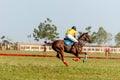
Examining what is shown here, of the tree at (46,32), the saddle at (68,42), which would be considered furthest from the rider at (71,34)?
the tree at (46,32)

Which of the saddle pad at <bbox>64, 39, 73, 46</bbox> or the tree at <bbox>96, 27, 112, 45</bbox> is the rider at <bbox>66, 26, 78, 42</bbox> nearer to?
the saddle pad at <bbox>64, 39, 73, 46</bbox>

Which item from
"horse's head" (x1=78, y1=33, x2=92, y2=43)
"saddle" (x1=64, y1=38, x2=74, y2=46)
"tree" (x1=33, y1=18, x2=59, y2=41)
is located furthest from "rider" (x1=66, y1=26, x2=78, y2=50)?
"tree" (x1=33, y1=18, x2=59, y2=41)

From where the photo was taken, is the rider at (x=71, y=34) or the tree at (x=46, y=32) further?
the tree at (x=46, y=32)

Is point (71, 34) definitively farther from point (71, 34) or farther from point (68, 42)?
Result: point (68, 42)

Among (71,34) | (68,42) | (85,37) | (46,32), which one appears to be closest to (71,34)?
(71,34)

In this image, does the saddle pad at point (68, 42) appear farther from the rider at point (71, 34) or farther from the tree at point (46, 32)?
the tree at point (46, 32)

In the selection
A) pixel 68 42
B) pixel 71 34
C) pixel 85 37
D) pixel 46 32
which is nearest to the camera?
pixel 71 34

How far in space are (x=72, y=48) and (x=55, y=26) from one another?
83060 mm

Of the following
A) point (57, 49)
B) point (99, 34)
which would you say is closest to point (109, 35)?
point (99, 34)

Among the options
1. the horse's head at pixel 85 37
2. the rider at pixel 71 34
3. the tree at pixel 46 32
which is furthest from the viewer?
the tree at pixel 46 32

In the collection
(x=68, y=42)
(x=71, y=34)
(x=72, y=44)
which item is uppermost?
(x=71, y=34)

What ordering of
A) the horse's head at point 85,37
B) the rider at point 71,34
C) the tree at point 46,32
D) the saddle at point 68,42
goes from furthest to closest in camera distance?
the tree at point 46,32 < the horse's head at point 85,37 < the saddle at point 68,42 < the rider at point 71,34

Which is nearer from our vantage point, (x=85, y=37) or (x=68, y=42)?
(x=68, y=42)

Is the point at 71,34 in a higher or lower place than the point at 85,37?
higher
